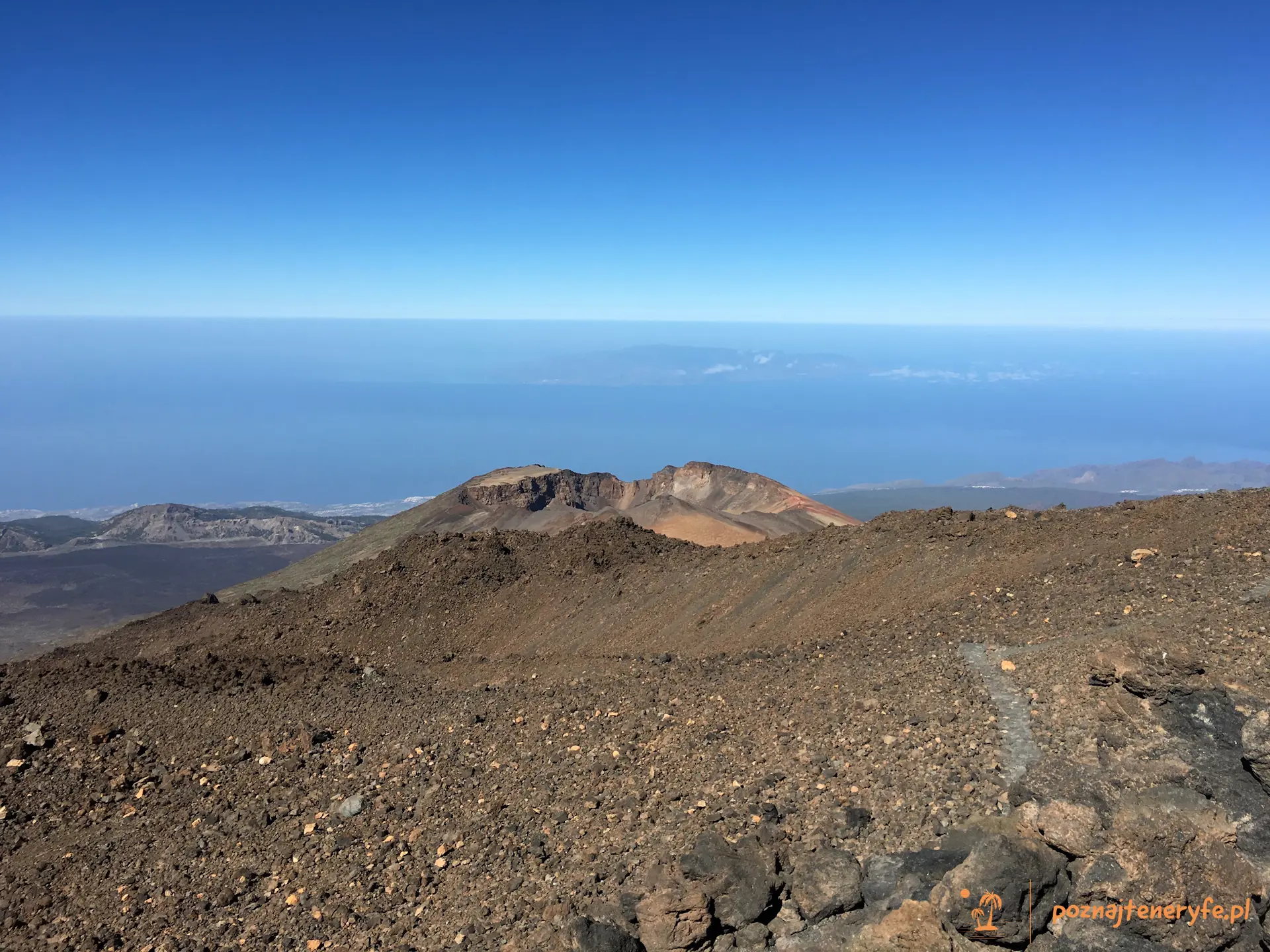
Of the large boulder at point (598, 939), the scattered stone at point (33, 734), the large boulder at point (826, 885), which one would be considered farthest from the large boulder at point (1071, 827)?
the scattered stone at point (33, 734)

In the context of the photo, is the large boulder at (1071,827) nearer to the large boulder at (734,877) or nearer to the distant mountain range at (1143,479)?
the large boulder at (734,877)

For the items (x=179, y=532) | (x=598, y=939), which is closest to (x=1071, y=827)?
(x=598, y=939)

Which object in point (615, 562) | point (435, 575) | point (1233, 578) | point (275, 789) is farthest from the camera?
point (615, 562)

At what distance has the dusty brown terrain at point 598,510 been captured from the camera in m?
34.2

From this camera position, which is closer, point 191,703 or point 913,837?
point 913,837

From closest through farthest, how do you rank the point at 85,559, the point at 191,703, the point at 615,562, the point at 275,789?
the point at 275,789 < the point at 191,703 < the point at 615,562 < the point at 85,559

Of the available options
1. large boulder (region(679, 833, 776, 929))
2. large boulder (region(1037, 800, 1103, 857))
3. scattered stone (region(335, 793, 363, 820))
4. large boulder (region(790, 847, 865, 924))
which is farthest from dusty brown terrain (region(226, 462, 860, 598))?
large boulder (region(1037, 800, 1103, 857))

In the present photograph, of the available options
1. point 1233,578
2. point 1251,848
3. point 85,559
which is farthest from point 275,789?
point 85,559

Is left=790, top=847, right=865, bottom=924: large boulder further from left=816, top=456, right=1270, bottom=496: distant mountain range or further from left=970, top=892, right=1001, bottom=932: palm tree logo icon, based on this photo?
left=816, top=456, right=1270, bottom=496: distant mountain range

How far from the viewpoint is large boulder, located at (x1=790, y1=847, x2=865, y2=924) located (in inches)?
201

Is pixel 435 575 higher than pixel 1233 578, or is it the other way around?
pixel 1233 578

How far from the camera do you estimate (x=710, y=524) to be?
112 ft

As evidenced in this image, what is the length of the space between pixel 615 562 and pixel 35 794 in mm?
10334

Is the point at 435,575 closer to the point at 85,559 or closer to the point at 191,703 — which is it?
the point at 191,703
